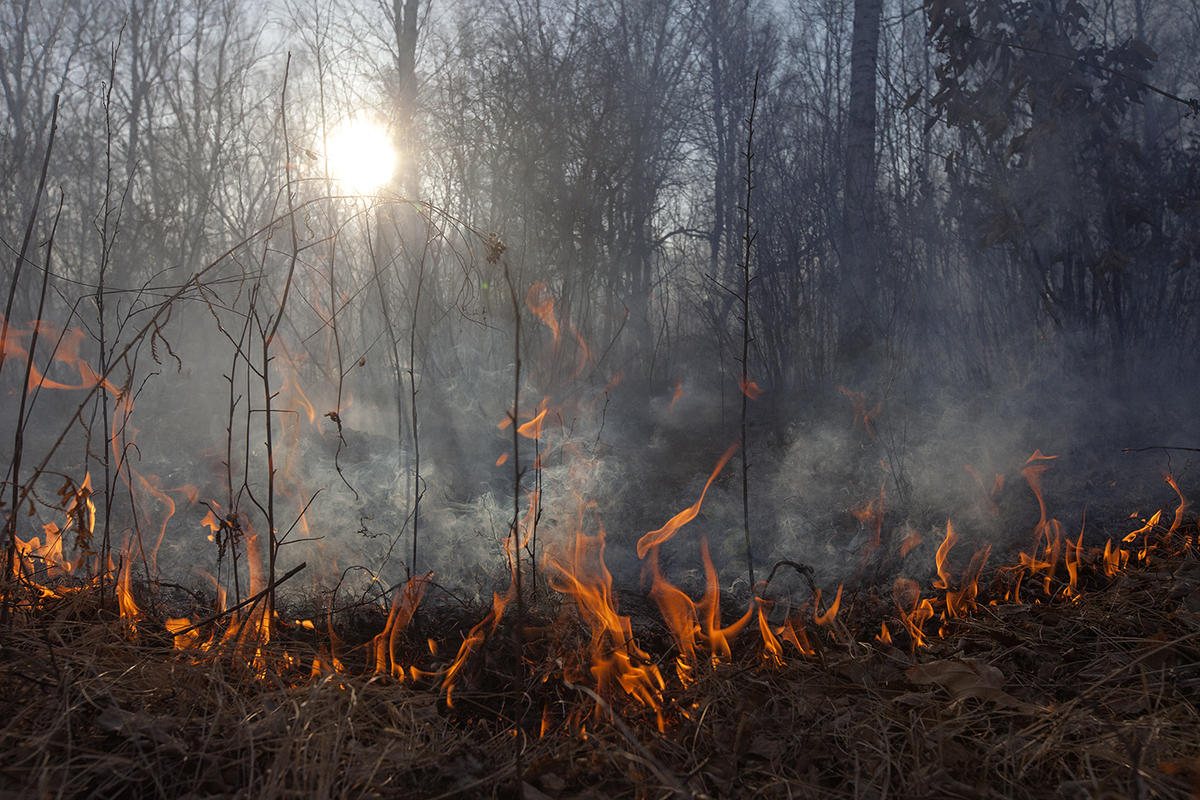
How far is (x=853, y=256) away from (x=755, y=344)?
4.13 ft

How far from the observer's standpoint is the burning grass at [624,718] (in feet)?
5.30

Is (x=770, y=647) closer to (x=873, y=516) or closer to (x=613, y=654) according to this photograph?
(x=613, y=654)

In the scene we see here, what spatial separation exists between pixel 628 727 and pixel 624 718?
7 cm

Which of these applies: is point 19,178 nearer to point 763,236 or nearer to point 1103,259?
point 763,236

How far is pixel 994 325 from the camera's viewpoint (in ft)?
23.0

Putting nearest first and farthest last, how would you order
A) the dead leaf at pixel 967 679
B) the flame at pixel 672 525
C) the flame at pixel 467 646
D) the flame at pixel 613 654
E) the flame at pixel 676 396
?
1. the dead leaf at pixel 967 679
2. the flame at pixel 613 654
3. the flame at pixel 467 646
4. the flame at pixel 672 525
5. the flame at pixel 676 396

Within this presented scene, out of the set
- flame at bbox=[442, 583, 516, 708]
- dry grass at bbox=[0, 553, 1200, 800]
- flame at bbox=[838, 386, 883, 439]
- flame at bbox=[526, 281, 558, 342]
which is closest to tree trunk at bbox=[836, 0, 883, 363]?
flame at bbox=[838, 386, 883, 439]

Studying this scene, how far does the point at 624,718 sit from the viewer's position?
2.04 m

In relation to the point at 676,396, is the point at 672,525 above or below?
below

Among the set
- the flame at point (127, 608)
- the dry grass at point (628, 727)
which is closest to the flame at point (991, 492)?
the dry grass at point (628, 727)

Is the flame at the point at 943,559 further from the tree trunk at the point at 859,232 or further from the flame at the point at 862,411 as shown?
the tree trunk at the point at 859,232

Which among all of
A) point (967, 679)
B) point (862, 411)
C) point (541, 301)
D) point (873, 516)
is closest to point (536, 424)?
point (873, 516)

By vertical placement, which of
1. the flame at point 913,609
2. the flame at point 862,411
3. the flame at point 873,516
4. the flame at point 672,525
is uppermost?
the flame at point 862,411

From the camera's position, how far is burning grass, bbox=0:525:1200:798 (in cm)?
161
